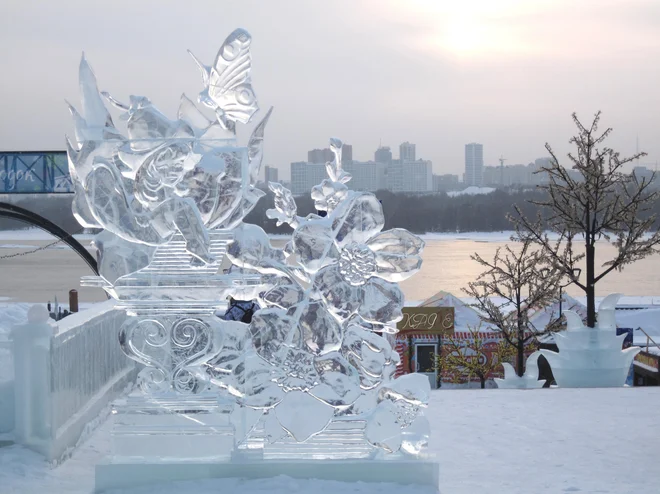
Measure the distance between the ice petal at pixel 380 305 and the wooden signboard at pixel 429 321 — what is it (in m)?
11.0

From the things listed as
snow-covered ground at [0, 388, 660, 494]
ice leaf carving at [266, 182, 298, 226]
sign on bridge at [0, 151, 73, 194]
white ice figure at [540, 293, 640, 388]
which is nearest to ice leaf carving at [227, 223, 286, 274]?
ice leaf carving at [266, 182, 298, 226]

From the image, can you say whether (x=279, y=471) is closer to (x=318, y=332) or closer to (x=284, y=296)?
(x=318, y=332)

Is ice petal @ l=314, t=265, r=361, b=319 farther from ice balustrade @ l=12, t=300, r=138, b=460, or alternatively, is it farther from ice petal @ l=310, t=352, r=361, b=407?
ice balustrade @ l=12, t=300, r=138, b=460

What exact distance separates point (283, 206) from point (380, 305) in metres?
0.61

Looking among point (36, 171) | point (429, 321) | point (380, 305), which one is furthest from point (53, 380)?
point (429, 321)

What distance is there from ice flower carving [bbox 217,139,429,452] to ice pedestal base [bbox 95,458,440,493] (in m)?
0.10

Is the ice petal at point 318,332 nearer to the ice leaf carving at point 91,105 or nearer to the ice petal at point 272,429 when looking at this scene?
the ice petal at point 272,429

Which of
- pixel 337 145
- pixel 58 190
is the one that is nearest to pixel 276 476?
pixel 337 145

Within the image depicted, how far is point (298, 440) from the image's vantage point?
357 centimetres

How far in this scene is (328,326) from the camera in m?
3.64

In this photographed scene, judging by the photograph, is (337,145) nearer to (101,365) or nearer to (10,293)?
(101,365)

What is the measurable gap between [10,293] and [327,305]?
89.8 feet

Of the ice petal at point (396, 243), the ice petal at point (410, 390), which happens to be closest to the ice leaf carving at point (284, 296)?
the ice petal at point (396, 243)

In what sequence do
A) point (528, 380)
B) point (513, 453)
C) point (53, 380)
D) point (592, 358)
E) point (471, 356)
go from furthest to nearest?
point (471, 356), point (528, 380), point (592, 358), point (513, 453), point (53, 380)
